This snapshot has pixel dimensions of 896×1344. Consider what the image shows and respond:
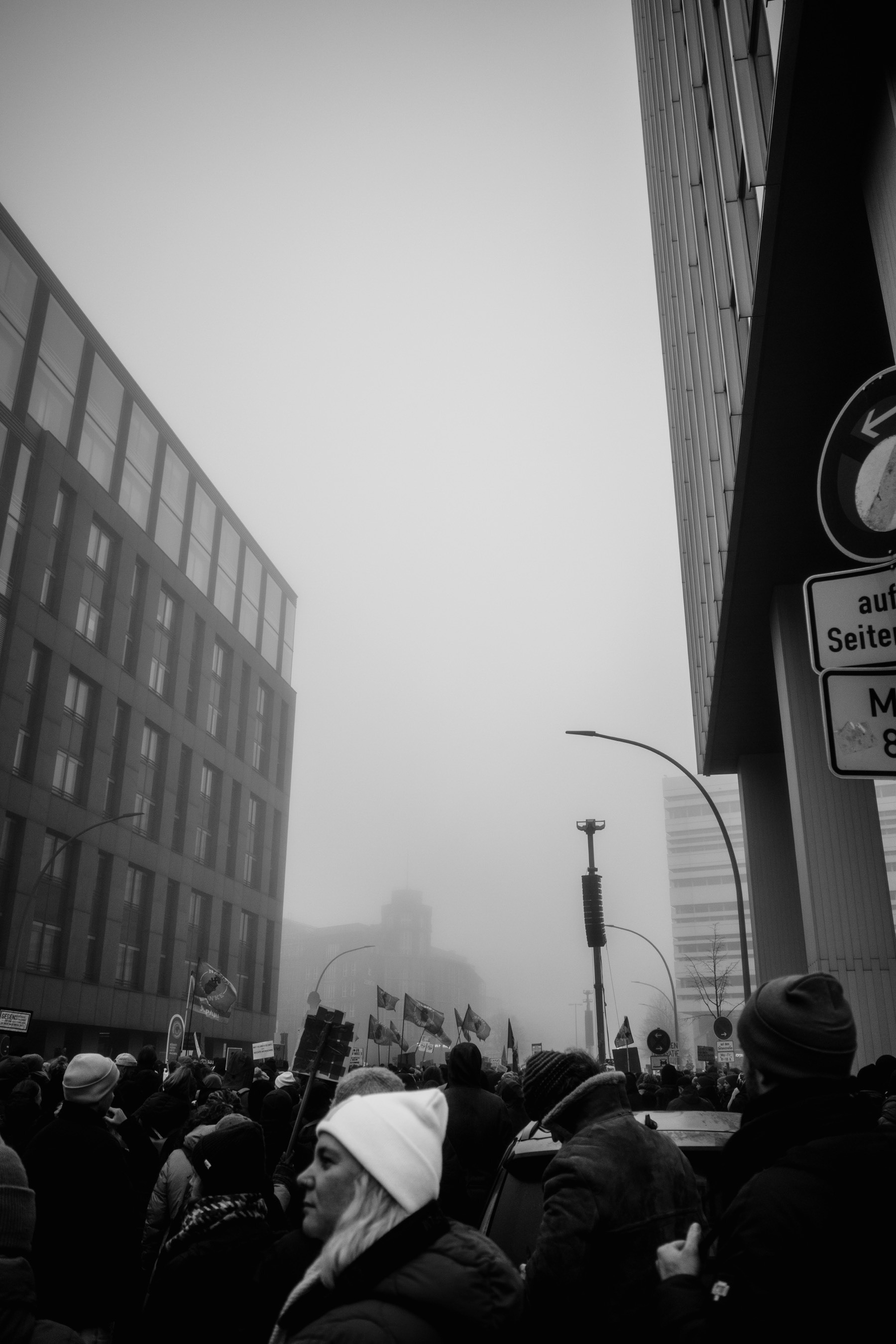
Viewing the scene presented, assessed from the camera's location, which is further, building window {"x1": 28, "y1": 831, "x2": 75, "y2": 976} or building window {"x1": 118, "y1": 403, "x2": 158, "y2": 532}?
building window {"x1": 118, "y1": 403, "x2": 158, "y2": 532}

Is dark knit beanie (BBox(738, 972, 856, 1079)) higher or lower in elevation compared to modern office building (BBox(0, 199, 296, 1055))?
lower

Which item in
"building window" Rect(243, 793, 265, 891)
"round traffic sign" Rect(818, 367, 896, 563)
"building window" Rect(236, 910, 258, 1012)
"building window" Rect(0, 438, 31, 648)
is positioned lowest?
"round traffic sign" Rect(818, 367, 896, 563)

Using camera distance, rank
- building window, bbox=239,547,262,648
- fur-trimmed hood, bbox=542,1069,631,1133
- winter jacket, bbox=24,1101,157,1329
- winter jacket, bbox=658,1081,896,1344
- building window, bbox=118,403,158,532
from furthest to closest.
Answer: building window, bbox=239,547,262,648 < building window, bbox=118,403,158,532 < winter jacket, bbox=24,1101,157,1329 < fur-trimmed hood, bbox=542,1069,631,1133 < winter jacket, bbox=658,1081,896,1344

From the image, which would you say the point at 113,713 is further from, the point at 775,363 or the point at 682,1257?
the point at 682,1257

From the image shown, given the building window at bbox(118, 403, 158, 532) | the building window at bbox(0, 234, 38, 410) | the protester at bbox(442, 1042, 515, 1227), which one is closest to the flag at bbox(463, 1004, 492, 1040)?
the protester at bbox(442, 1042, 515, 1227)

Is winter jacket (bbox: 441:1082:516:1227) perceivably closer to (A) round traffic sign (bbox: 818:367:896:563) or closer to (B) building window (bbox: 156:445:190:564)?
(A) round traffic sign (bbox: 818:367:896:563)

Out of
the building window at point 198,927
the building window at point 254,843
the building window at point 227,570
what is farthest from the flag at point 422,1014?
the building window at point 227,570

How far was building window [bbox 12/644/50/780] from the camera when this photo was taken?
130 ft

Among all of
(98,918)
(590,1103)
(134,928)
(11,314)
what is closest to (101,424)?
(11,314)

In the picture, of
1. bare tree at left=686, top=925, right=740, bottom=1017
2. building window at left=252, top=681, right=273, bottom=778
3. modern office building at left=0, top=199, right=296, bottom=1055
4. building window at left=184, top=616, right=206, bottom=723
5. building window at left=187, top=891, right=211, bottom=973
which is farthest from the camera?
bare tree at left=686, top=925, right=740, bottom=1017

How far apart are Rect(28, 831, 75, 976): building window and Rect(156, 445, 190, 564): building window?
17.7 m

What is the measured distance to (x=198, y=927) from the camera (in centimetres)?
5359

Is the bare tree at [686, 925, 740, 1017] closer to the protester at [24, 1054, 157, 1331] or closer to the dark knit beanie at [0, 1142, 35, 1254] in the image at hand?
the protester at [24, 1054, 157, 1331]

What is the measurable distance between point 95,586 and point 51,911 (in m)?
14.2
